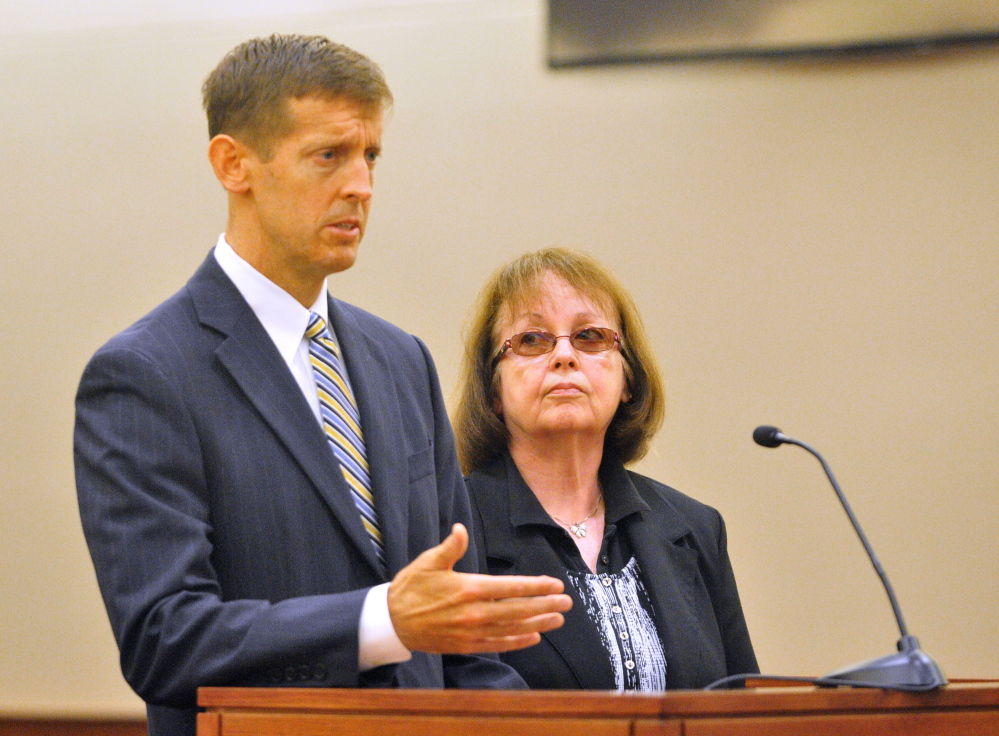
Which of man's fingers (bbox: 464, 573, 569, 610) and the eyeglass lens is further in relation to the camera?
the eyeglass lens

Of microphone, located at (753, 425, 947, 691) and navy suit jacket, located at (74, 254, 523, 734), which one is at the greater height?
navy suit jacket, located at (74, 254, 523, 734)

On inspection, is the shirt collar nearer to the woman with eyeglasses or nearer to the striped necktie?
the striped necktie

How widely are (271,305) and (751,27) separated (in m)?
2.47

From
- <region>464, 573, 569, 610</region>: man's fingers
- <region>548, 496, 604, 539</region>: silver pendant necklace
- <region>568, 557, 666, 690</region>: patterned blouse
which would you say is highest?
<region>548, 496, 604, 539</region>: silver pendant necklace

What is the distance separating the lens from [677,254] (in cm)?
361

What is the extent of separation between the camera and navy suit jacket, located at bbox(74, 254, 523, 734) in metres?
1.28

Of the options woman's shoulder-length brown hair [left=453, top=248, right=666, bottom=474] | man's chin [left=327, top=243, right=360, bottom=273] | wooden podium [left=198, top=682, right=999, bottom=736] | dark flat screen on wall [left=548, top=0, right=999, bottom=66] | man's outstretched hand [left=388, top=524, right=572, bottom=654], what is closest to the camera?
wooden podium [left=198, top=682, right=999, bottom=736]

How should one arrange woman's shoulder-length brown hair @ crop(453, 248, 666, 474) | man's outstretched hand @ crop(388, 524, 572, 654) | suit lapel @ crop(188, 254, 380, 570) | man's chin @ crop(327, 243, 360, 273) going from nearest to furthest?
man's outstretched hand @ crop(388, 524, 572, 654) → suit lapel @ crop(188, 254, 380, 570) → man's chin @ crop(327, 243, 360, 273) → woman's shoulder-length brown hair @ crop(453, 248, 666, 474)

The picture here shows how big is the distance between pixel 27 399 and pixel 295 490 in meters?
2.65

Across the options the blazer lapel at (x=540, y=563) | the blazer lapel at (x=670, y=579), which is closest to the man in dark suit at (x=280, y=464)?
the blazer lapel at (x=540, y=563)

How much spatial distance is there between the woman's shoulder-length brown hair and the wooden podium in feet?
3.99

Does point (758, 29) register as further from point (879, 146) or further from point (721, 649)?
point (721, 649)

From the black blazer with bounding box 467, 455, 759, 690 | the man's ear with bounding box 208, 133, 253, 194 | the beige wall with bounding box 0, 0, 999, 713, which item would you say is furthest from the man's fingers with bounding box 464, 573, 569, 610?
the beige wall with bounding box 0, 0, 999, 713

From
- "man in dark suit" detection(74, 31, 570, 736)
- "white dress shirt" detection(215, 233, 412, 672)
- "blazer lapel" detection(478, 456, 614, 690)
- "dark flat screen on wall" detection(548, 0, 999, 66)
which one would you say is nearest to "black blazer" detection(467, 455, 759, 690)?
"blazer lapel" detection(478, 456, 614, 690)
